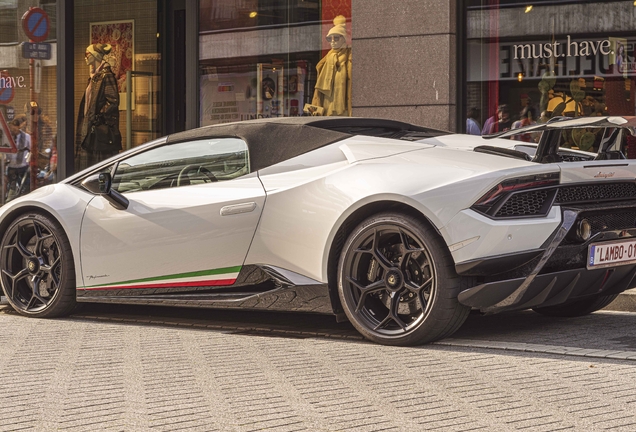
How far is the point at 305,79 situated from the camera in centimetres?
1236

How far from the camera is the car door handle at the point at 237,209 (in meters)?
6.26

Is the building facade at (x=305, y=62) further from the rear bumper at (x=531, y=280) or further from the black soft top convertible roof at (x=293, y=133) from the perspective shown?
the rear bumper at (x=531, y=280)

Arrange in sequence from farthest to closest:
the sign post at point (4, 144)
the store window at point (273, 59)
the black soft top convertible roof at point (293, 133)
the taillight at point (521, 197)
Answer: the sign post at point (4, 144)
the store window at point (273, 59)
the black soft top convertible roof at point (293, 133)
the taillight at point (521, 197)

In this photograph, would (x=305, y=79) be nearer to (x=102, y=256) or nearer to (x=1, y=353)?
(x=102, y=256)

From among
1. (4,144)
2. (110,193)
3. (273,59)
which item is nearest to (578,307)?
(110,193)

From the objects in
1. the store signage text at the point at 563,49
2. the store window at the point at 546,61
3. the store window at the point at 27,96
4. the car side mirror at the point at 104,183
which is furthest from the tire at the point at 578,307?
the store window at the point at 27,96

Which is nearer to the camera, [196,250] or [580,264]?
[580,264]

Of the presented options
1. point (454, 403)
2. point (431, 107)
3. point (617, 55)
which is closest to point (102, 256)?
point (454, 403)

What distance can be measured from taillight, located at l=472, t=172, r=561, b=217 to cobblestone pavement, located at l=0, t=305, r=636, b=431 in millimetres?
756

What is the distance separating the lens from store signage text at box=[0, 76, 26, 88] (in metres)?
15.0

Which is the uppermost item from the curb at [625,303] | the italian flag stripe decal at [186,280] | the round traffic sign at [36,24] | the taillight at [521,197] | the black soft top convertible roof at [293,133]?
the round traffic sign at [36,24]

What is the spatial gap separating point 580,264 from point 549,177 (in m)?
0.53

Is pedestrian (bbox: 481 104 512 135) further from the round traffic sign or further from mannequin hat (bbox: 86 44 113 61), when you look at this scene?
the round traffic sign

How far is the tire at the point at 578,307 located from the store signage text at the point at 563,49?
4.25 metres
